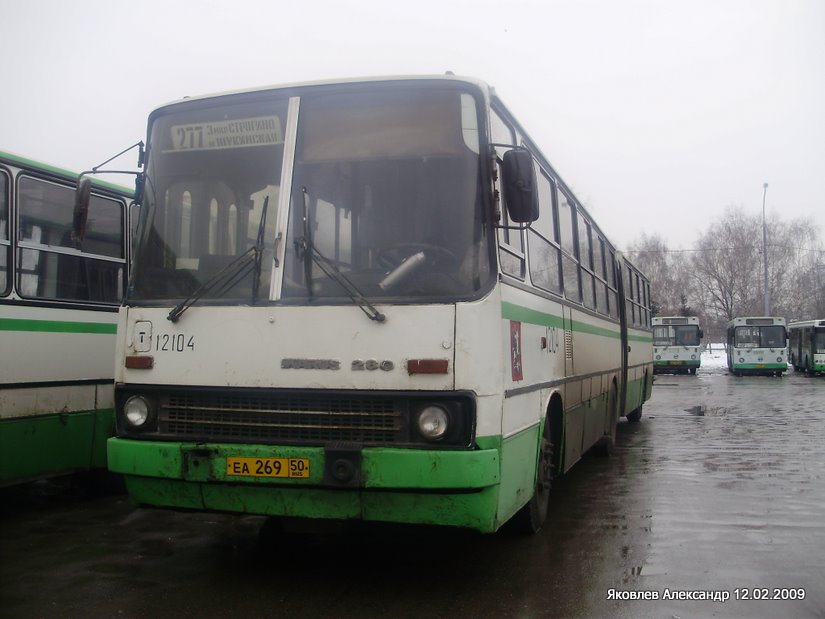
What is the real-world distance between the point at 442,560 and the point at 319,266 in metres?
2.42

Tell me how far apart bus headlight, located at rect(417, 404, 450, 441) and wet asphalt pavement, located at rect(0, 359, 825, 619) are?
42.1 inches

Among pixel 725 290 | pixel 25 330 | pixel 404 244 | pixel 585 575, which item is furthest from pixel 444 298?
pixel 725 290

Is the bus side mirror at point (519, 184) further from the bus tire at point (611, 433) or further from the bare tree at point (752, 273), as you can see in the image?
the bare tree at point (752, 273)

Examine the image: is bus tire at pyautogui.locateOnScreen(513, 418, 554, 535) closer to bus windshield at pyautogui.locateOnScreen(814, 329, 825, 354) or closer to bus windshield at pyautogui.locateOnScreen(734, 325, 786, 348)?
bus windshield at pyautogui.locateOnScreen(734, 325, 786, 348)

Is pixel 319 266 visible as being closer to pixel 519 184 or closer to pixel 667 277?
pixel 519 184

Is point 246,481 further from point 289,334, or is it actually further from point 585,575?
point 585,575

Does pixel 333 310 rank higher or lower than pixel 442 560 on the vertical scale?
higher

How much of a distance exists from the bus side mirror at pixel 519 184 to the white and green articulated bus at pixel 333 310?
0.01 m

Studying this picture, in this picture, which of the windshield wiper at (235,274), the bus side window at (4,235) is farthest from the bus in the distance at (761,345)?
the windshield wiper at (235,274)

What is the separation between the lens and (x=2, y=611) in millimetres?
4914

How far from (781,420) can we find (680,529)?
434 inches

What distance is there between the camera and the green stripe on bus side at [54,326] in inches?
281

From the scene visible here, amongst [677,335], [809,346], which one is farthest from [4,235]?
[809,346]

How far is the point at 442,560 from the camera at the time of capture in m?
6.06
